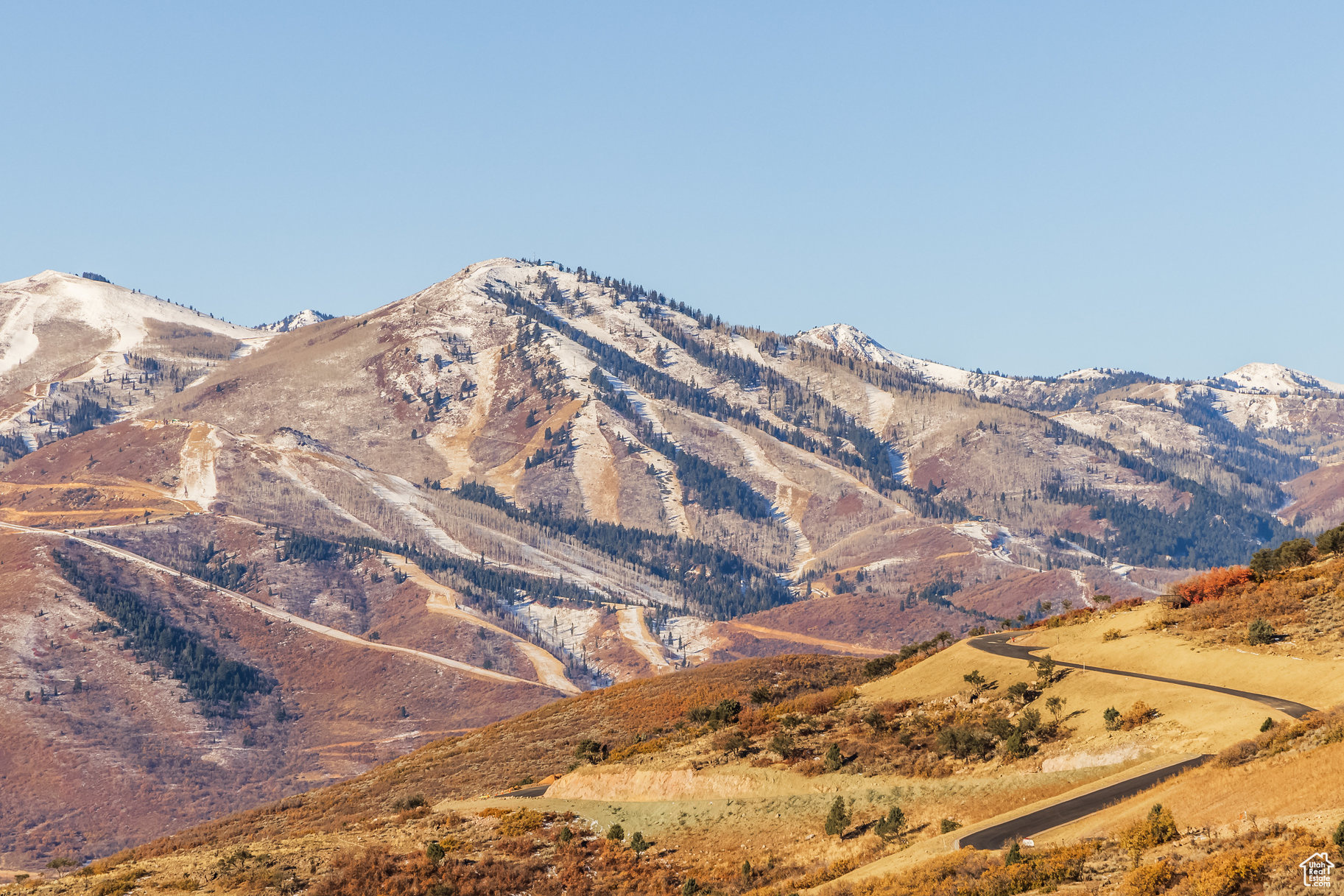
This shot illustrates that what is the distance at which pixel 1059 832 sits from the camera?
34250 millimetres

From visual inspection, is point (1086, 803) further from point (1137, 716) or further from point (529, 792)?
point (529, 792)

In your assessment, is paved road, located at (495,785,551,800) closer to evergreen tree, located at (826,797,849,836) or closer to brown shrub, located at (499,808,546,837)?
brown shrub, located at (499,808,546,837)

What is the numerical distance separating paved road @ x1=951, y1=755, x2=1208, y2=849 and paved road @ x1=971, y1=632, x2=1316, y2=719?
468 cm

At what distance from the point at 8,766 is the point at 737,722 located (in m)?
130

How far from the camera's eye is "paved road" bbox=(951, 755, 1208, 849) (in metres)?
35.7

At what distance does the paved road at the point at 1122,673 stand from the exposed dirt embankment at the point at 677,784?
581 inches

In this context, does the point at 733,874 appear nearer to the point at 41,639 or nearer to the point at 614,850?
the point at 614,850

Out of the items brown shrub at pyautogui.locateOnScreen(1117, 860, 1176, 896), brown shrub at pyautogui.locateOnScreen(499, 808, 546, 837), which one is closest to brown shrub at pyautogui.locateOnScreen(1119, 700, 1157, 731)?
brown shrub at pyautogui.locateOnScreen(1117, 860, 1176, 896)

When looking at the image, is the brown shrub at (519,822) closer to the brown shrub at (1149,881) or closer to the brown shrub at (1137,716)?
the brown shrub at (1137,716)

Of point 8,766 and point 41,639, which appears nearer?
point 8,766

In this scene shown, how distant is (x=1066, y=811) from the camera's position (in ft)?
122

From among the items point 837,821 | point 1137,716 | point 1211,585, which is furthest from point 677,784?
point 1211,585

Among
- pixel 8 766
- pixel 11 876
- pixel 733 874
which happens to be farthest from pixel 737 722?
pixel 8 766

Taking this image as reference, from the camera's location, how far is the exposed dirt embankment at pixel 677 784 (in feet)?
173
